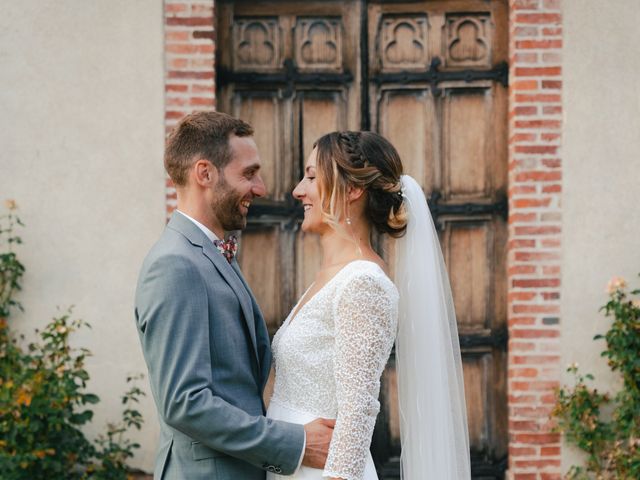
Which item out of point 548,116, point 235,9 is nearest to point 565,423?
point 548,116

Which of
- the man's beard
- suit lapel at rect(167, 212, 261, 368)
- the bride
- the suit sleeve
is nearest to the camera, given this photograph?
the suit sleeve

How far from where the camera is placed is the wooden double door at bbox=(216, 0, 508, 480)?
17.3 feet

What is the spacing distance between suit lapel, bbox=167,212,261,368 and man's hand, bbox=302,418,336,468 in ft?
1.02

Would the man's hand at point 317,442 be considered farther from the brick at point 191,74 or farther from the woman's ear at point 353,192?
the brick at point 191,74

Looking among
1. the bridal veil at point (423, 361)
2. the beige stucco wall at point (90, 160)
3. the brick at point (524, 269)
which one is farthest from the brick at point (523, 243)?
the beige stucco wall at point (90, 160)

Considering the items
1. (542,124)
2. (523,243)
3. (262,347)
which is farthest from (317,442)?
(542,124)

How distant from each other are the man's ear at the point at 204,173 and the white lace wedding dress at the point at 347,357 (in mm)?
557

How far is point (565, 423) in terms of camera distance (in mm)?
4984

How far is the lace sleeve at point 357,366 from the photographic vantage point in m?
2.73

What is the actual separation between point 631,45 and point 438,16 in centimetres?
119

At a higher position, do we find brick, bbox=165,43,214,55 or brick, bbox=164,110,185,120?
brick, bbox=165,43,214,55

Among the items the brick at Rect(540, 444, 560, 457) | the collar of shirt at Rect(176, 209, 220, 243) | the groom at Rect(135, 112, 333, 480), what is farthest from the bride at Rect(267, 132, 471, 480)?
the brick at Rect(540, 444, 560, 457)

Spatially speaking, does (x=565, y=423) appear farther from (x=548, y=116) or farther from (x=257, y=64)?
(x=257, y=64)

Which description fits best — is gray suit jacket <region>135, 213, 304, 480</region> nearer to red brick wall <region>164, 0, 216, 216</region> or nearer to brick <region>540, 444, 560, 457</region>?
red brick wall <region>164, 0, 216, 216</region>
